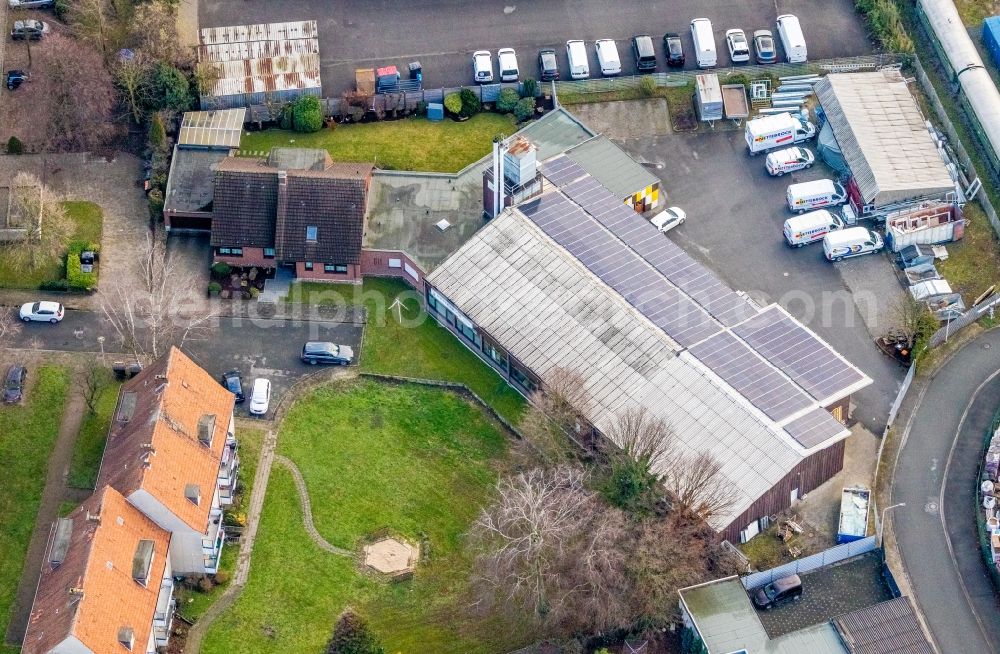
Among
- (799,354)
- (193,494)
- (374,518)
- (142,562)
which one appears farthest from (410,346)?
(799,354)

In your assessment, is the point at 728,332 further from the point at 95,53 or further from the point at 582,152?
the point at 95,53

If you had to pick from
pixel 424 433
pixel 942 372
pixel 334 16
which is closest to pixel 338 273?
pixel 424 433

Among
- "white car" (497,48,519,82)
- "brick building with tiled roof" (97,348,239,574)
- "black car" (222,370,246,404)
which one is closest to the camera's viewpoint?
"brick building with tiled roof" (97,348,239,574)

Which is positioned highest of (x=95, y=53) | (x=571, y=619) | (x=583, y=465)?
(x=95, y=53)

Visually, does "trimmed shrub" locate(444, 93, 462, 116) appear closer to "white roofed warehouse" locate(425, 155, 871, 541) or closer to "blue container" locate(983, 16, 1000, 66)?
"white roofed warehouse" locate(425, 155, 871, 541)

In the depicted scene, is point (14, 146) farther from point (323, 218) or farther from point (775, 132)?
point (775, 132)

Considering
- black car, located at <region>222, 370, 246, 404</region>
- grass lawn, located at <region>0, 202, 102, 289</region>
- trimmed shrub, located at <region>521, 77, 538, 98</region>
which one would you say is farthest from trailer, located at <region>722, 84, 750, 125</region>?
grass lawn, located at <region>0, 202, 102, 289</region>

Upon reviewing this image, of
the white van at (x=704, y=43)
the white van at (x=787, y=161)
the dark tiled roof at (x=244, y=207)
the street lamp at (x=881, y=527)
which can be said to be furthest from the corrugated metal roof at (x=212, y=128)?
the street lamp at (x=881, y=527)
